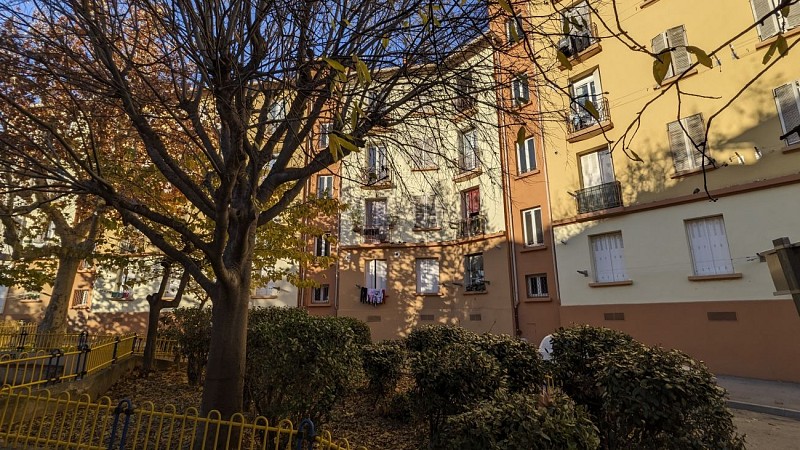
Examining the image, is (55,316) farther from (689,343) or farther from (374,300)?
(689,343)

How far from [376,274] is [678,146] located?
13700 millimetres

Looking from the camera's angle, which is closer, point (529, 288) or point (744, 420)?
point (744, 420)

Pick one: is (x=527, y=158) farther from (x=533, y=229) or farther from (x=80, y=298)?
(x=80, y=298)

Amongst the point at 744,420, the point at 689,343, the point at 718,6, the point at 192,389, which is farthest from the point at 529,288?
the point at 192,389

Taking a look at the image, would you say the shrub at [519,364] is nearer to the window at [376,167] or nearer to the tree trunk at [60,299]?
the window at [376,167]

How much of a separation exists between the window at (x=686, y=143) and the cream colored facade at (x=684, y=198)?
4 cm

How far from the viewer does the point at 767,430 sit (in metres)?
7.22

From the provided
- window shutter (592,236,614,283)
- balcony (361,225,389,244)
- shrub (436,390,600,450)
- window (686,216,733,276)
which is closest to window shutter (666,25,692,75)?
window (686,216,733,276)

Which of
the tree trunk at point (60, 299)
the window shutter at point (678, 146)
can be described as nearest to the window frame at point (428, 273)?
the window shutter at point (678, 146)

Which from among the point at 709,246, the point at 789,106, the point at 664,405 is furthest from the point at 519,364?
the point at 789,106

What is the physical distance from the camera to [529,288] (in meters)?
16.5

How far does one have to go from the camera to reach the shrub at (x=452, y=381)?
5418mm

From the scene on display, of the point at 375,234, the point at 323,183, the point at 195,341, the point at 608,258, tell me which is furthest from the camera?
the point at 323,183

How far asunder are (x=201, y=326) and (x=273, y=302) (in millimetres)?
10544
